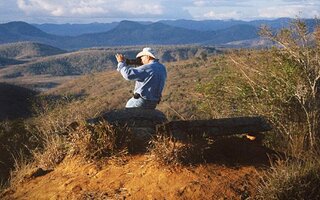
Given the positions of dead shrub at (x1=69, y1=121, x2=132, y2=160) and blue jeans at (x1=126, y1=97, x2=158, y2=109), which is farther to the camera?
blue jeans at (x1=126, y1=97, x2=158, y2=109)

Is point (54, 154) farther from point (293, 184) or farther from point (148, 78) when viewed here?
point (293, 184)

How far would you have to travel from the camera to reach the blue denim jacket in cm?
745

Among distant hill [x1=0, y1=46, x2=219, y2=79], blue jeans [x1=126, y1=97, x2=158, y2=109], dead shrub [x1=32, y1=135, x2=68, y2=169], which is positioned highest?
blue jeans [x1=126, y1=97, x2=158, y2=109]

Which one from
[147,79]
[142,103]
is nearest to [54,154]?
[142,103]

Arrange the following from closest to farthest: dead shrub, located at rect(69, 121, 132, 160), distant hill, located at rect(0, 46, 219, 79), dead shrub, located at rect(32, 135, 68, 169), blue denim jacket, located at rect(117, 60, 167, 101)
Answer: dead shrub, located at rect(69, 121, 132, 160) → dead shrub, located at rect(32, 135, 68, 169) → blue denim jacket, located at rect(117, 60, 167, 101) → distant hill, located at rect(0, 46, 219, 79)

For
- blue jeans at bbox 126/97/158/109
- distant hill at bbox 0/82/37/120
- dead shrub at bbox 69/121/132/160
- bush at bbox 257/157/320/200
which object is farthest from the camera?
distant hill at bbox 0/82/37/120

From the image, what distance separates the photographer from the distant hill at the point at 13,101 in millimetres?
58659

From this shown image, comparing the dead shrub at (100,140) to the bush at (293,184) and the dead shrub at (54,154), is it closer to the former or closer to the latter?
the dead shrub at (54,154)

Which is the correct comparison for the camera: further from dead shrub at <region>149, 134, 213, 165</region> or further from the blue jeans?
dead shrub at <region>149, 134, 213, 165</region>

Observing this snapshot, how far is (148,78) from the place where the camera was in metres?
7.64

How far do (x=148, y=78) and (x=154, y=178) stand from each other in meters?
2.35

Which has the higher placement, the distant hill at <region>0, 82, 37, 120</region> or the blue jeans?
the blue jeans

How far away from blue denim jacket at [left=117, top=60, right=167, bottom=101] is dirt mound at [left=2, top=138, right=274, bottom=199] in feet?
5.11

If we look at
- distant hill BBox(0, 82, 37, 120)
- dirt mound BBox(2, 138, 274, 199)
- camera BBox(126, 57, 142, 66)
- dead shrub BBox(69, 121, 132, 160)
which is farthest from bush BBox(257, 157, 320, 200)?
distant hill BBox(0, 82, 37, 120)
